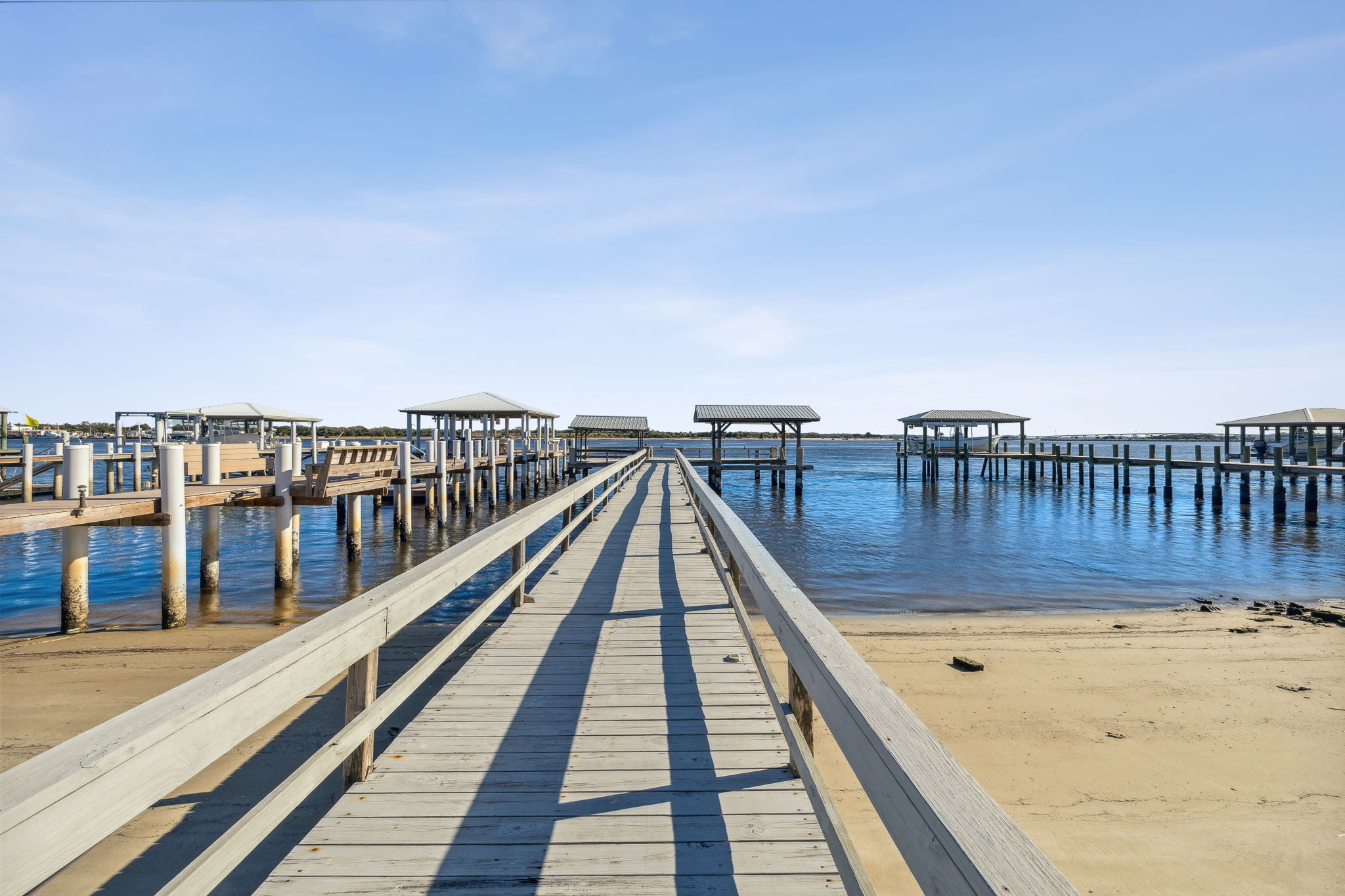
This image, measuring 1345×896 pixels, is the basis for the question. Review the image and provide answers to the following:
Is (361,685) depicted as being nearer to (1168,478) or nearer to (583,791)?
(583,791)

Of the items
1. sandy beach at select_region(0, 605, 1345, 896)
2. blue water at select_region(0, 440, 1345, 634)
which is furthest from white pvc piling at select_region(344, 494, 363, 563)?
sandy beach at select_region(0, 605, 1345, 896)

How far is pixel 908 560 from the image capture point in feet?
49.1

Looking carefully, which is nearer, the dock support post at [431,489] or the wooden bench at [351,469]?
the wooden bench at [351,469]

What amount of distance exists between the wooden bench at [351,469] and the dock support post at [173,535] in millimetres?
2276

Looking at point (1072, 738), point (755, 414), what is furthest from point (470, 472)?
point (1072, 738)

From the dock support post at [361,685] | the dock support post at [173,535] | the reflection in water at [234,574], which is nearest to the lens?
the dock support post at [361,685]

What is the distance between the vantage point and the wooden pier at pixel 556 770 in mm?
1033

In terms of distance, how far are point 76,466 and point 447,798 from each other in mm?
8990

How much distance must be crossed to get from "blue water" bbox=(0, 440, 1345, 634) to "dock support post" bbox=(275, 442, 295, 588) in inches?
17.0

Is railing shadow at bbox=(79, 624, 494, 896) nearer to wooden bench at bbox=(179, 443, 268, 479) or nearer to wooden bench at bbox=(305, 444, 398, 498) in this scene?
wooden bench at bbox=(305, 444, 398, 498)

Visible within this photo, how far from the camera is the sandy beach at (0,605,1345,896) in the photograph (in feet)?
11.2

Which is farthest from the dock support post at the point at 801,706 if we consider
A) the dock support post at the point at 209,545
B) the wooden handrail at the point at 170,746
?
the dock support post at the point at 209,545

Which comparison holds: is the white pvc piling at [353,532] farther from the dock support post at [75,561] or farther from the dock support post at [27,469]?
the dock support post at [27,469]

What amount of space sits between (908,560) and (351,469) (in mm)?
11945
